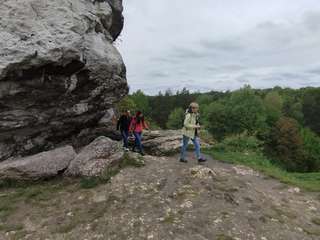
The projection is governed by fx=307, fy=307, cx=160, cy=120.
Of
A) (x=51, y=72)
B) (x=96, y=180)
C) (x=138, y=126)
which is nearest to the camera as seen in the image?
(x=96, y=180)

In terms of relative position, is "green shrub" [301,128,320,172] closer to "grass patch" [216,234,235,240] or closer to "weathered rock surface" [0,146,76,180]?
"weathered rock surface" [0,146,76,180]

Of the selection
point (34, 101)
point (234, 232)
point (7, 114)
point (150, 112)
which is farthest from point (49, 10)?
point (150, 112)

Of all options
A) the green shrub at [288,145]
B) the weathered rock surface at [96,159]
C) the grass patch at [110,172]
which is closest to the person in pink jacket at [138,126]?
the grass patch at [110,172]

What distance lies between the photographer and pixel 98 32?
1175 centimetres

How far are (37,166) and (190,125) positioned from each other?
5302 mm

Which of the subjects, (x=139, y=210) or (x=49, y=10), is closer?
(x=139, y=210)

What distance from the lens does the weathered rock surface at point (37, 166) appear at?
9.41 metres

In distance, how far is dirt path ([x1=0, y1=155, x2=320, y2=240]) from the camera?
655 centimetres

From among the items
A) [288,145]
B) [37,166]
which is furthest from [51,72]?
[288,145]

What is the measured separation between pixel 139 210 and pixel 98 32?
23.8 feet

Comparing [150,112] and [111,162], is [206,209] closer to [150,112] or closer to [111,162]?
[111,162]

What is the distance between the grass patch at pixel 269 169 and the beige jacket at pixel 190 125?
2.41m

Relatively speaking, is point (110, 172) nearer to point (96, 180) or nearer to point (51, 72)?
point (96, 180)

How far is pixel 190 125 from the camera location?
11070 mm
